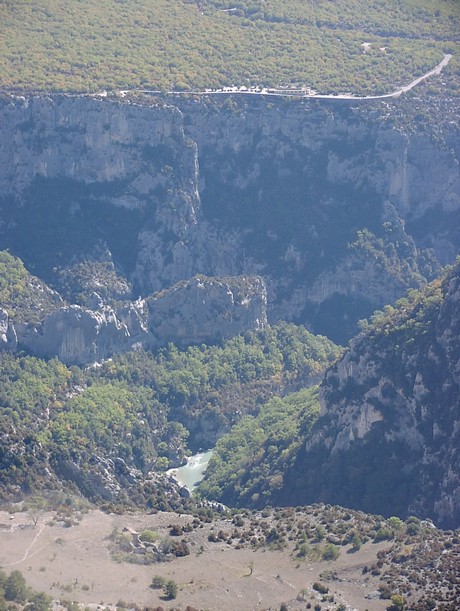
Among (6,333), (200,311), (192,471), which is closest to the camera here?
(192,471)

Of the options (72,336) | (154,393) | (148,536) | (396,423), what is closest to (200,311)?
(154,393)

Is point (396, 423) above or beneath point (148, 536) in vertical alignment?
above

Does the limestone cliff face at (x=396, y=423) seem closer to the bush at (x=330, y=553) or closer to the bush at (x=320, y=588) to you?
the bush at (x=330, y=553)

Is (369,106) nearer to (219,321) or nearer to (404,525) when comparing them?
(219,321)

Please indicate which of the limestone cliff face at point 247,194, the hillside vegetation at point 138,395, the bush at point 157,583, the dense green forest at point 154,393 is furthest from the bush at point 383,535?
the limestone cliff face at point 247,194

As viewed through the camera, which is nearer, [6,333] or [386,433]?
[386,433]

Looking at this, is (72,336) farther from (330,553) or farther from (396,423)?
(330,553)

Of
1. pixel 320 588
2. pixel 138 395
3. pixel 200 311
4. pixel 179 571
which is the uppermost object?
pixel 320 588
